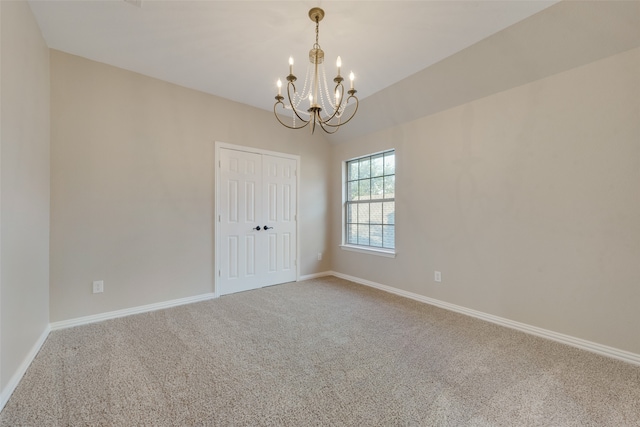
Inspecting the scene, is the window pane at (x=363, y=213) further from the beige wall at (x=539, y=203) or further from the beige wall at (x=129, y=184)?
the beige wall at (x=129, y=184)

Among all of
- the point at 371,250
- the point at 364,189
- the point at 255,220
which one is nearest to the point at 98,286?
the point at 255,220

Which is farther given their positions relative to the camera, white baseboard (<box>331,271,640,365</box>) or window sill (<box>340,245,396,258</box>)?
window sill (<box>340,245,396,258</box>)

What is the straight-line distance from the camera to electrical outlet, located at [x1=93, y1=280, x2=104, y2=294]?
2.71 meters

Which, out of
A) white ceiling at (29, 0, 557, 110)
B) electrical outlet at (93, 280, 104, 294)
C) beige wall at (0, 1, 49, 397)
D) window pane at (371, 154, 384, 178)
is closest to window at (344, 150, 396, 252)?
window pane at (371, 154, 384, 178)

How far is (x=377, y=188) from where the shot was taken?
13.3 feet

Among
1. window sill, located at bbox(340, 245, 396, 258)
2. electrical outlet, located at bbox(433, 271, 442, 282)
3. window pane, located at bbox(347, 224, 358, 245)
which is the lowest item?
electrical outlet, located at bbox(433, 271, 442, 282)

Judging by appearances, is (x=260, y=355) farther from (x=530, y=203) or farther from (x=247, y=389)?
(x=530, y=203)

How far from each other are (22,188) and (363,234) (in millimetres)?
3719

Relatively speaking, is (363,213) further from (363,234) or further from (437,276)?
(437,276)

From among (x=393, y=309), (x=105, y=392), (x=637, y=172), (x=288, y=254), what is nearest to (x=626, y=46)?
(x=637, y=172)

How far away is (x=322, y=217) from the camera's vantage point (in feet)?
15.2

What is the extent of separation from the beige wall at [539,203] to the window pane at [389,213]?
0.30m

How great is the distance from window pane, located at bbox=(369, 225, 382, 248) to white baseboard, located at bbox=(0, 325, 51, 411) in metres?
3.69

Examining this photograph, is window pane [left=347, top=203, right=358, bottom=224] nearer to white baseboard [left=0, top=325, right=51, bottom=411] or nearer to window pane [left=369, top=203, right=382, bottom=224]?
window pane [left=369, top=203, right=382, bottom=224]
